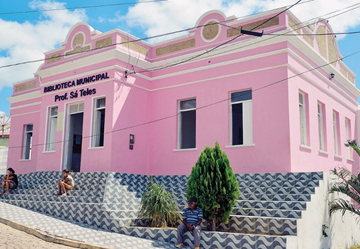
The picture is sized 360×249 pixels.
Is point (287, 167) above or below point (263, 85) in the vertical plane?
below

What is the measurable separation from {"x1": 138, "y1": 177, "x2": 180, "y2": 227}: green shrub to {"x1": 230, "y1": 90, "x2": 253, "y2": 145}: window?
405 cm

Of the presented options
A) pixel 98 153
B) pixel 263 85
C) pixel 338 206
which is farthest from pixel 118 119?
pixel 338 206

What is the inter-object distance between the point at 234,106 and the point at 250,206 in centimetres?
450

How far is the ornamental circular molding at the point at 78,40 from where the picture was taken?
17.0m

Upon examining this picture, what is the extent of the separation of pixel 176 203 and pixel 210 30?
686cm

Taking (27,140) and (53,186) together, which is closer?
(53,186)

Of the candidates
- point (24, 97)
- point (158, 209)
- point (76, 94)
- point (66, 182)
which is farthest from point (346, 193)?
point (24, 97)

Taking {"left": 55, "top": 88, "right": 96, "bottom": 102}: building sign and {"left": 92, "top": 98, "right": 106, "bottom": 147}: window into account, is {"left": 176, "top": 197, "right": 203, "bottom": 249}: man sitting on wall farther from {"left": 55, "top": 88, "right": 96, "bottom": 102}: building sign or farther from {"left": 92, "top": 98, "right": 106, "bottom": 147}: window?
{"left": 55, "top": 88, "right": 96, "bottom": 102}: building sign

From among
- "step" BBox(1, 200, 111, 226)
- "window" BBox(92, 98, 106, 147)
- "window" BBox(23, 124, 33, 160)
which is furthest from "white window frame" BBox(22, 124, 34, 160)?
"step" BBox(1, 200, 111, 226)

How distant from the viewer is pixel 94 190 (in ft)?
44.6

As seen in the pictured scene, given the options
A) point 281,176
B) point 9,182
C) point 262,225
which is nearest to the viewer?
point 262,225

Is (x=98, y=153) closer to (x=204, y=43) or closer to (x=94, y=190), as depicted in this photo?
(x=94, y=190)

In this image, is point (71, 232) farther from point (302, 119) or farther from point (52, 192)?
point (302, 119)

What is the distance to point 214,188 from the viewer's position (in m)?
10.3
